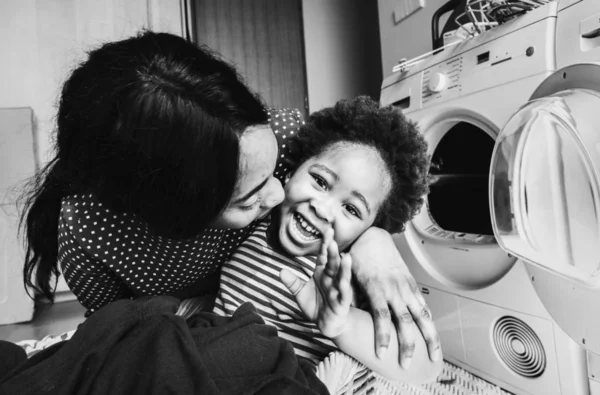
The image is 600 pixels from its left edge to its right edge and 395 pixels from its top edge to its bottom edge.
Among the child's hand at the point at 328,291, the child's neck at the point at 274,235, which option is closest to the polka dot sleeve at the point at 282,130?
the child's neck at the point at 274,235

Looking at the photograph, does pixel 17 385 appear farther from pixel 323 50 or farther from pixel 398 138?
pixel 323 50

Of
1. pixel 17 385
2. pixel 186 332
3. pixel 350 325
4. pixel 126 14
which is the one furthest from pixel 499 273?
pixel 126 14

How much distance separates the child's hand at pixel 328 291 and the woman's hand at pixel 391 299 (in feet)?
0.25

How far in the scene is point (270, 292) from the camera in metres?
0.77

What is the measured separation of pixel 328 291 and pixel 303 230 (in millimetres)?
223

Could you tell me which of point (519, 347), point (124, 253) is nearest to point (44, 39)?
point (124, 253)

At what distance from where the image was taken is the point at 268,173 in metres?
0.62

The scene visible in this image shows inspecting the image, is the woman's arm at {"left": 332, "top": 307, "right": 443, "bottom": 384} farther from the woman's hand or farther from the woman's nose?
the woman's nose

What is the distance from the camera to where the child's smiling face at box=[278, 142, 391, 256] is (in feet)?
2.53

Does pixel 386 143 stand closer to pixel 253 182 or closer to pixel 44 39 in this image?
pixel 253 182

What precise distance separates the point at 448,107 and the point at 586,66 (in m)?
0.37

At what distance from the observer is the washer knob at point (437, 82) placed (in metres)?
1.01

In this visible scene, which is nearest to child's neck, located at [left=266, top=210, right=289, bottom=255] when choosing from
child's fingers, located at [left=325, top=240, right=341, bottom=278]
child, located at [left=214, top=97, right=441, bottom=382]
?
child, located at [left=214, top=97, right=441, bottom=382]

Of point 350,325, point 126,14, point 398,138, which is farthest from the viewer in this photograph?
point 126,14
